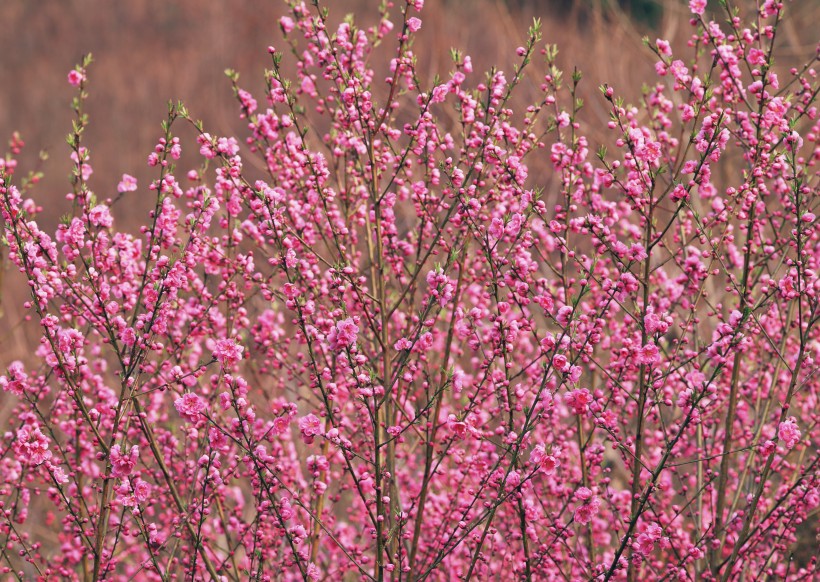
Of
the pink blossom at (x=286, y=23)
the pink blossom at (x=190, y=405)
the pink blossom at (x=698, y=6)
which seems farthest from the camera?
the pink blossom at (x=286, y=23)

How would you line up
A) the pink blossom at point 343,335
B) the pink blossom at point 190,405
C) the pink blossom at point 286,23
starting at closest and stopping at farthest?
the pink blossom at point 343,335, the pink blossom at point 190,405, the pink blossom at point 286,23

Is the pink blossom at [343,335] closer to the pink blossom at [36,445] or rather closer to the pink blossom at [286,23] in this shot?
the pink blossom at [36,445]

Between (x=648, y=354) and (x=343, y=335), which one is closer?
(x=343, y=335)

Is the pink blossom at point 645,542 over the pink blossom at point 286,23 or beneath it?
beneath

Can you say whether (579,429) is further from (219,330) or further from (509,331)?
(219,330)

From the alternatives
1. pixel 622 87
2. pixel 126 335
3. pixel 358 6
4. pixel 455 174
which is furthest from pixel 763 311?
pixel 358 6

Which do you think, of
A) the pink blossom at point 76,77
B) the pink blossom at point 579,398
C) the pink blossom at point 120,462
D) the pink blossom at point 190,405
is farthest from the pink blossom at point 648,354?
the pink blossom at point 76,77

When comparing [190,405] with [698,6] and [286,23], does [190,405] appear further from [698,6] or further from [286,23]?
[698,6]

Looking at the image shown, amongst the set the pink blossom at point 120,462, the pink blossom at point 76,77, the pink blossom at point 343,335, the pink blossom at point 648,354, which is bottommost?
the pink blossom at point 648,354

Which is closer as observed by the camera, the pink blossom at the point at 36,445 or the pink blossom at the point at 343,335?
the pink blossom at the point at 343,335

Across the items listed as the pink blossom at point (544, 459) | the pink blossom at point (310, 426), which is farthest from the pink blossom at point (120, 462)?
the pink blossom at point (544, 459)

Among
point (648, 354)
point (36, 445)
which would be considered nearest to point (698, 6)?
point (648, 354)

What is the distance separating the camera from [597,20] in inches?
395

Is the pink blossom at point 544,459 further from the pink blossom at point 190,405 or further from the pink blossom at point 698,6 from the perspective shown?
the pink blossom at point 698,6
